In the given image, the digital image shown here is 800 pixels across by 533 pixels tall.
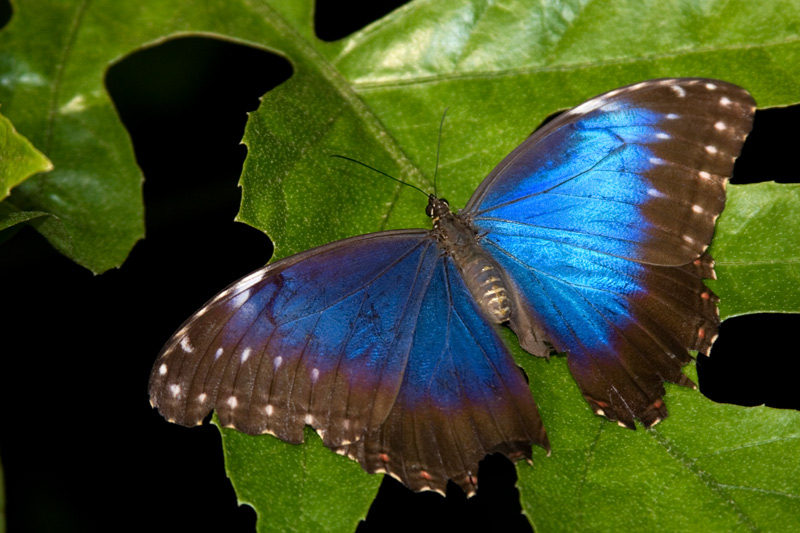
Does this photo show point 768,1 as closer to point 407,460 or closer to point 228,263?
point 407,460

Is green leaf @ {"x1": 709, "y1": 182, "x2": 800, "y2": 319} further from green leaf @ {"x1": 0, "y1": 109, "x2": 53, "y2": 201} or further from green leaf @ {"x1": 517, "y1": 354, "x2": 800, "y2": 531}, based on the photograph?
green leaf @ {"x1": 0, "y1": 109, "x2": 53, "y2": 201}

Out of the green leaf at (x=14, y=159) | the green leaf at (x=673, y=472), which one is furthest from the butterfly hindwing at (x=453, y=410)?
the green leaf at (x=14, y=159)

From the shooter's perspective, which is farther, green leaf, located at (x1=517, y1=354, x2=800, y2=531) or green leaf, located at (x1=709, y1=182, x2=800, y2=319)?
green leaf, located at (x1=709, y1=182, x2=800, y2=319)

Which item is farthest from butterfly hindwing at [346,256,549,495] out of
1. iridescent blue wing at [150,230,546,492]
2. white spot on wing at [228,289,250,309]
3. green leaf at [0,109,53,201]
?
green leaf at [0,109,53,201]

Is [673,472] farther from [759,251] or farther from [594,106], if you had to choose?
[594,106]

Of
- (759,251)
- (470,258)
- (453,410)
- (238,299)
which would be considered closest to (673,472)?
(453,410)

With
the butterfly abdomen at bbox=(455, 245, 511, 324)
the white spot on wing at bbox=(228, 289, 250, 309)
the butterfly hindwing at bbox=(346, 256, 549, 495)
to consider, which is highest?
the butterfly abdomen at bbox=(455, 245, 511, 324)

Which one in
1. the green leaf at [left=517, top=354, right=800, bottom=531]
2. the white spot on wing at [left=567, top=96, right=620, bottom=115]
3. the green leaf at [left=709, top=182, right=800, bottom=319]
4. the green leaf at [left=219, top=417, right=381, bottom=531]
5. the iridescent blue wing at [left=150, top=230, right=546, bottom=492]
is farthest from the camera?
the white spot on wing at [left=567, top=96, right=620, bottom=115]
